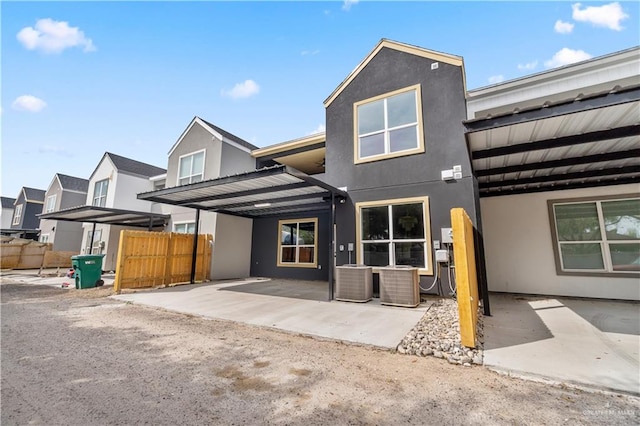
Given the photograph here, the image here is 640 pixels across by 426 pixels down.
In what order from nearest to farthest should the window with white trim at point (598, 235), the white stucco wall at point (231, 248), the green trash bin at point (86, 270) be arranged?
1. the window with white trim at point (598, 235)
2. the green trash bin at point (86, 270)
3. the white stucco wall at point (231, 248)

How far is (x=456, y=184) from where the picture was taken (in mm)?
6453

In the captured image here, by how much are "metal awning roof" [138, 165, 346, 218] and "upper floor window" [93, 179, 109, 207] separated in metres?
10.3

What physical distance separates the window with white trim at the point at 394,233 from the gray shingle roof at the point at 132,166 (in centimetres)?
1563

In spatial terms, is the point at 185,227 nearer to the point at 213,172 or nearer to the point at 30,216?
the point at 213,172

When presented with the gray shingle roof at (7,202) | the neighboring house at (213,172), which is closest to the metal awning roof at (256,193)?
the neighboring house at (213,172)

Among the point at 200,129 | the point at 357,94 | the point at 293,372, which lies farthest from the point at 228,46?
the point at 293,372

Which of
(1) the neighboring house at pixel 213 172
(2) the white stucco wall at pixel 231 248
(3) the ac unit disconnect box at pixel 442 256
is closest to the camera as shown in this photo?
(3) the ac unit disconnect box at pixel 442 256

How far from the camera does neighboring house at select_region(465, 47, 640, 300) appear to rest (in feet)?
16.1

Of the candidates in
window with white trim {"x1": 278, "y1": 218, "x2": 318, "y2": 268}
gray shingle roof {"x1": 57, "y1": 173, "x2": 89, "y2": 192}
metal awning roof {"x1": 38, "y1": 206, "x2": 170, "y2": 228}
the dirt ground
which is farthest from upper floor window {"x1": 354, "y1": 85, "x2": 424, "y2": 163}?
gray shingle roof {"x1": 57, "y1": 173, "x2": 89, "y2": 192}

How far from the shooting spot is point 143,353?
3357mm

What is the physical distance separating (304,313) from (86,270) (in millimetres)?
8427

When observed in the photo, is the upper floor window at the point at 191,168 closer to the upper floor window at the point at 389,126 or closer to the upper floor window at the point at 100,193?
the upper floor window at the point at 100,193

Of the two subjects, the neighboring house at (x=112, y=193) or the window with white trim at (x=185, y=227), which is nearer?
the window with white trim at (x=185, y=227)

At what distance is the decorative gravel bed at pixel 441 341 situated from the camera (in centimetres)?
321
